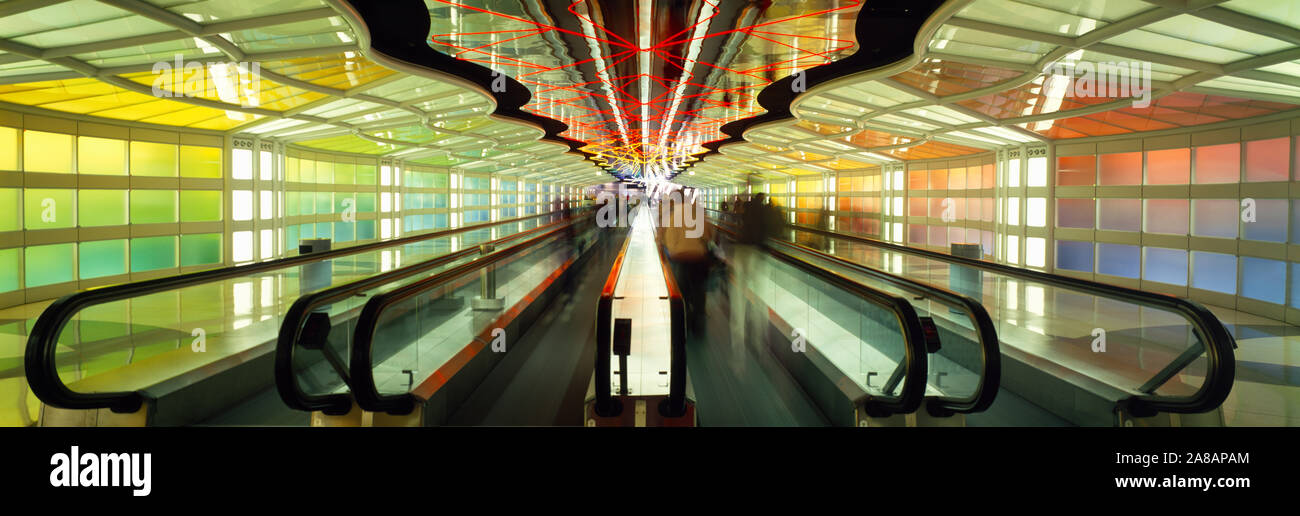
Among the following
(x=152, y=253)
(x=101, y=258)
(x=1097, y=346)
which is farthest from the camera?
(x=152, y=253)

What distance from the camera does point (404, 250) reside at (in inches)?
426

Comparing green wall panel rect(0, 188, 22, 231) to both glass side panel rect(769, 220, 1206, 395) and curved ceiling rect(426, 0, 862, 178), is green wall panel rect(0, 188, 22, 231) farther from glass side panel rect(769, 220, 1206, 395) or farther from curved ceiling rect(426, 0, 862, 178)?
glass side panel rect(769, 220, 1206, 395)

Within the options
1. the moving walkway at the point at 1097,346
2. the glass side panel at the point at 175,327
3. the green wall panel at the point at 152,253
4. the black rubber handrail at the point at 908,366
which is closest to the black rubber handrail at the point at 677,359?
the black rubber handrail at the point at 908,366

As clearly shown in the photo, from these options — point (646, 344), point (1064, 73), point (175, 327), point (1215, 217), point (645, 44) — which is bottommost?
point (175, 327)

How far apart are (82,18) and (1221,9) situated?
13168mm

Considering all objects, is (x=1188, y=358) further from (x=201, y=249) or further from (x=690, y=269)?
(x=201, y=249)

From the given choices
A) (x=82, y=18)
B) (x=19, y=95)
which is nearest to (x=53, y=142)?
(x=19, y=95)

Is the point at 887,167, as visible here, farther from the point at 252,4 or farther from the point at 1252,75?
the point at 252,4

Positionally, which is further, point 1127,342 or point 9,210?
point 9,210

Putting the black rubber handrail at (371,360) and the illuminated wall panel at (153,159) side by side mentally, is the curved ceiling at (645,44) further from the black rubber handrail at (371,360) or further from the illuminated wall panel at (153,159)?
the illuminated wall panel at (153,159)

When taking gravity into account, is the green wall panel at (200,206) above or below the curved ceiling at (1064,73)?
below

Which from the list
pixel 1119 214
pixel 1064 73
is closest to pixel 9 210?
pixel 1064 73

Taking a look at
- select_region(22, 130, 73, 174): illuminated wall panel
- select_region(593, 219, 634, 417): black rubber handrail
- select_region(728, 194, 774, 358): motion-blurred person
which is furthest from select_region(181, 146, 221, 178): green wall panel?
select_region(593, 219, 634, 417): black rubber handrail
